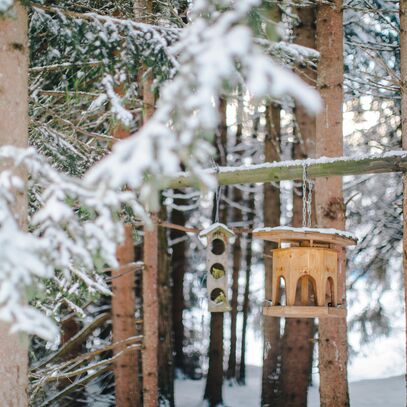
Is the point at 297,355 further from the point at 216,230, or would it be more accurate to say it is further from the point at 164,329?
the point at 216,230

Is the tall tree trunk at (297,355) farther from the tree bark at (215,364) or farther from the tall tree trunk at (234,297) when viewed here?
the tall tree trunk at (234,297)

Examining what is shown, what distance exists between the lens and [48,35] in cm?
604

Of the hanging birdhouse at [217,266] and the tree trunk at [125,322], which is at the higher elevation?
the hanging birdhouse at [217,266]

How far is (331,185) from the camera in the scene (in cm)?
717

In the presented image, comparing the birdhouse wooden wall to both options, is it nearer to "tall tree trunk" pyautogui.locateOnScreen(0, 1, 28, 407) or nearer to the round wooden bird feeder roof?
the round wooden bird feeder roof

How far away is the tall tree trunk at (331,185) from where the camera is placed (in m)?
6.86

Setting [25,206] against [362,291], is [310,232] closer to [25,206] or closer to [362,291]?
[25,206]

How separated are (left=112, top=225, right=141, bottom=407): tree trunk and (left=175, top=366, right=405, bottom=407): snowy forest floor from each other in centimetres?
356

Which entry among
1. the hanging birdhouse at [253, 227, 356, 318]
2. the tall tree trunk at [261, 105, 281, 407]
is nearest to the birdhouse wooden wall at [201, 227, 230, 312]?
the hanging birdhouse at [253, 227, 356, 318]

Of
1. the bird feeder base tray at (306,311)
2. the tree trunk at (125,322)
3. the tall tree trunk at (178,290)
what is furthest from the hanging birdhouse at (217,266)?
the tall tree trunk at (178,290)

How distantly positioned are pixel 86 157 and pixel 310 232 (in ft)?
8.35

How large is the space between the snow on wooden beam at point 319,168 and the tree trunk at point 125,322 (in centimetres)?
379

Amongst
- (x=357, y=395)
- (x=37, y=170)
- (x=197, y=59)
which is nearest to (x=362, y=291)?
(x=357, y=395)

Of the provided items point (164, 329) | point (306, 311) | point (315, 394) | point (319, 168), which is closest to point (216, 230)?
point (319, 168)
